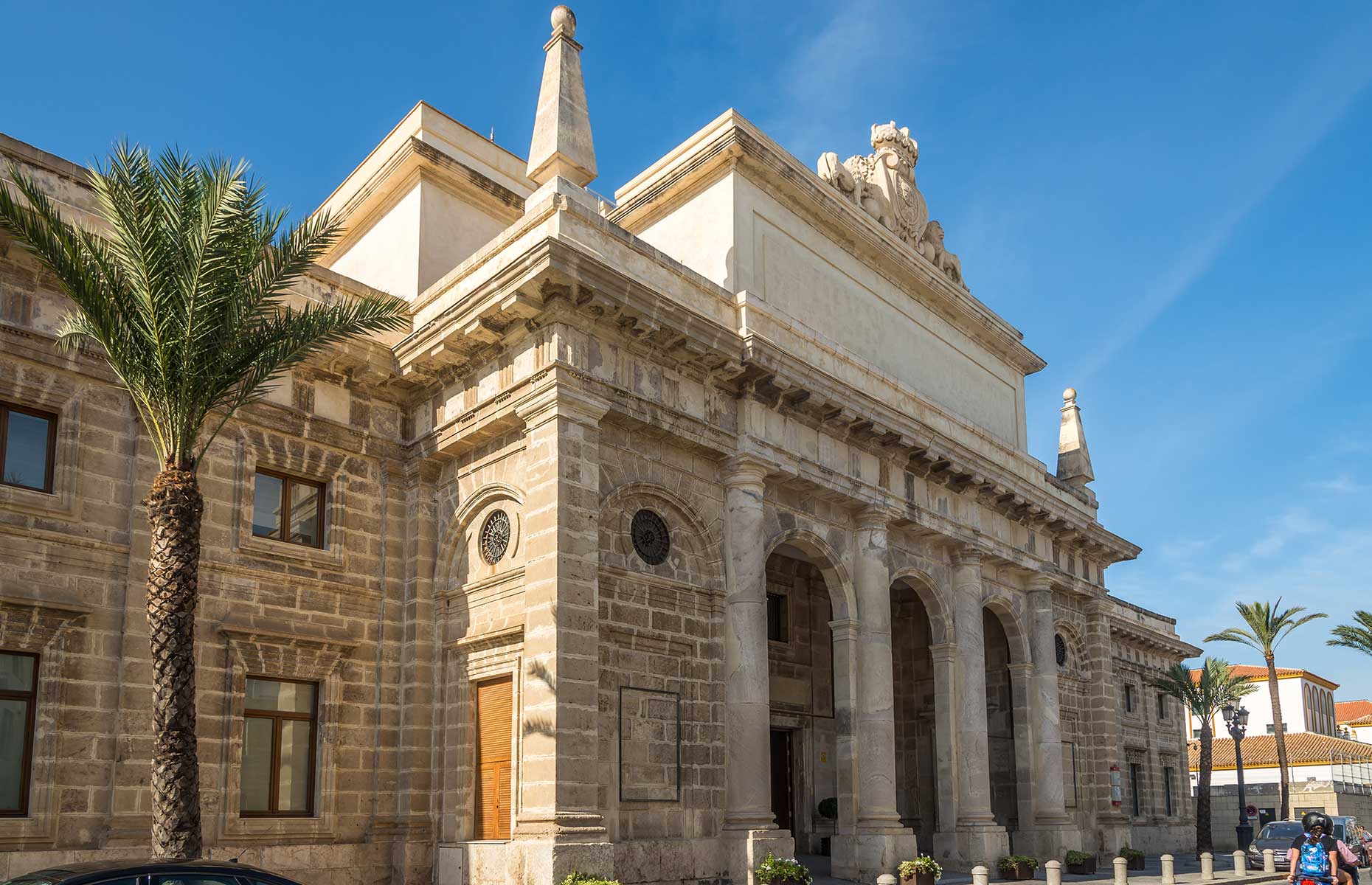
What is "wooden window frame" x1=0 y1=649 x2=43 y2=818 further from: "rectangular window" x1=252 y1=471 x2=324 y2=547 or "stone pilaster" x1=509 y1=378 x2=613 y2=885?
"stone pilaster" x1=509 y1=378 x2=613 y2=885

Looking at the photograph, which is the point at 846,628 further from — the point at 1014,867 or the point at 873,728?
the point at 1014,867

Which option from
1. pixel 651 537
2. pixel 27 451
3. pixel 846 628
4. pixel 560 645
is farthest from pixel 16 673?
pixel 846 628

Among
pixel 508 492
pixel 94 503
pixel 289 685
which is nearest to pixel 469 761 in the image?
pixel 289 685

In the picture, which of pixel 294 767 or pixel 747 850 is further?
pixel 747 850

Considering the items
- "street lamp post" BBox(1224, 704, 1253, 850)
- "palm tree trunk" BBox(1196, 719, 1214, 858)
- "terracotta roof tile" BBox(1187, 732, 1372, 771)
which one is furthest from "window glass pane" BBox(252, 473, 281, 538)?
"terracotta roof tile" BBox(1187, 732, 1372, 771)

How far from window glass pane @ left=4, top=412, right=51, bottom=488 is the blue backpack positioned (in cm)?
1425

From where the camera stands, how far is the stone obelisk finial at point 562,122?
16.5 meters

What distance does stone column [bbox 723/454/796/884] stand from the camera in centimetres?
1641

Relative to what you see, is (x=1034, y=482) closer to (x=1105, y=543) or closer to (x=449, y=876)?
(x=1105, y=543)

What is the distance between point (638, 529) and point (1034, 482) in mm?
12472

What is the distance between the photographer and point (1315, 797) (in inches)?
2039

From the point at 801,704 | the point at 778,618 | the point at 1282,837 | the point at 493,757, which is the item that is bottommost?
the point at 1282,837

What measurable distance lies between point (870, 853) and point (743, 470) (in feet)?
21.0

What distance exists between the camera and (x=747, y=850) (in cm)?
1616
